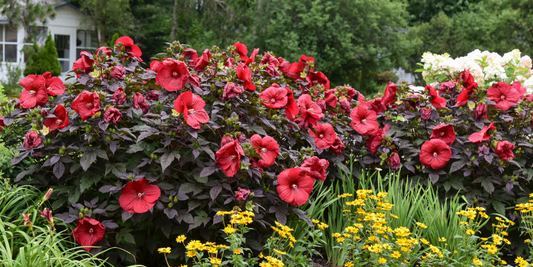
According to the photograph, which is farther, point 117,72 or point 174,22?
point 174,22

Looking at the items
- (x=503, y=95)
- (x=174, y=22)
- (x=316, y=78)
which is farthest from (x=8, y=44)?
(x=503, y=95)

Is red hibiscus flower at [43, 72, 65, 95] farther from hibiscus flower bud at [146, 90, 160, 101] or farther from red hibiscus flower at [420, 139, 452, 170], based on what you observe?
red hibiscus flower at [420, 139, 452, 170]

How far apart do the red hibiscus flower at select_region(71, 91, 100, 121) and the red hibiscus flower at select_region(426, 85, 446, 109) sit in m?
2.08

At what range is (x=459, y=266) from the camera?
2.35m

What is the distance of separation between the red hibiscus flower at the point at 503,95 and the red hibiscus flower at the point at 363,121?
88 cm

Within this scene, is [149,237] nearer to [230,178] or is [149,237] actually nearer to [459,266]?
[230,178]

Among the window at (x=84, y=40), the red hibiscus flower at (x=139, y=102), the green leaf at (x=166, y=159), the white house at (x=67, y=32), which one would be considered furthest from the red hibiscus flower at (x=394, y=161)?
the window at (x=84, y=40)

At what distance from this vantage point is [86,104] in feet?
7.38

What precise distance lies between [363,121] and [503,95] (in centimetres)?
103

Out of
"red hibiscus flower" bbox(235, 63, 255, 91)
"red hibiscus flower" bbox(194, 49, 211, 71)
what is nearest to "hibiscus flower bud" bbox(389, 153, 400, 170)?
"red hibiscus flower" bbox(235, 63, 255, 91)

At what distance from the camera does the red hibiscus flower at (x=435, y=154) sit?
284 centimetres

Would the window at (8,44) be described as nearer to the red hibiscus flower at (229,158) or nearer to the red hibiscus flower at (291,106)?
the red hibiscus flower at (291,106)

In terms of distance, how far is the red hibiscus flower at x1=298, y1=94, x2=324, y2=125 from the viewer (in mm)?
2603

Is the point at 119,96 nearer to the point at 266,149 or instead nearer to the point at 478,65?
the point at 266,149
